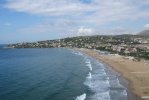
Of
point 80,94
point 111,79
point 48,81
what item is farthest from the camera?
point 111,79

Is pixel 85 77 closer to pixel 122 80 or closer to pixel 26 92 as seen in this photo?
pixel 122 80

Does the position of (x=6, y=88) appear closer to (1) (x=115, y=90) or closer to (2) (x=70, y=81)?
(2) (x=70, y=81)

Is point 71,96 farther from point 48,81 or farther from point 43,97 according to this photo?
point 48,81

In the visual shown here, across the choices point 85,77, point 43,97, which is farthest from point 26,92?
point 85,77

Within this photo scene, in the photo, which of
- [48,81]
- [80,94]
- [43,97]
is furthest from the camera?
[48,81]

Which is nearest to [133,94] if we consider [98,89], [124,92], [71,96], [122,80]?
[124,92]

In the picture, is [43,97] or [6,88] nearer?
[43,97]

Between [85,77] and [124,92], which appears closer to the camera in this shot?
[124,92]

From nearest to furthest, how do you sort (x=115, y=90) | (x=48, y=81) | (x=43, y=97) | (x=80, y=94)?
1. (x=43, y=97)
2. (x=80, y=94)
3. (x=115, y=90)
4. (x=48, y=81)
